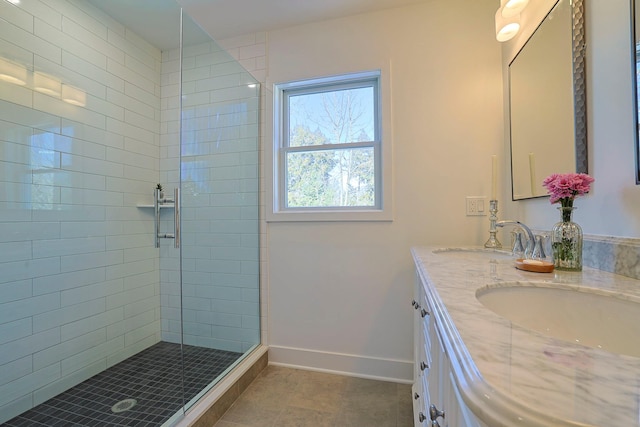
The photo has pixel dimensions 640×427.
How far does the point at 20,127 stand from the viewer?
4.91 ft

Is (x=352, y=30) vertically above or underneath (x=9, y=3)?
above

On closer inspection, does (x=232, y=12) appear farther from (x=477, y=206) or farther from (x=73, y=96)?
A: (x=477, y=206)

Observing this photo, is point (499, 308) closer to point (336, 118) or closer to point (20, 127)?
point (336, 118)

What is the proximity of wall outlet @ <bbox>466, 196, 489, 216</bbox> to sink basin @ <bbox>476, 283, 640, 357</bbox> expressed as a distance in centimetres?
A: 104

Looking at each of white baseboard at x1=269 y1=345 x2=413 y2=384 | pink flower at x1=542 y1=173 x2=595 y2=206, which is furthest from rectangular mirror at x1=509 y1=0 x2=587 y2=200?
white baseboard at x1=269 y1=345 x2=413 y2=384

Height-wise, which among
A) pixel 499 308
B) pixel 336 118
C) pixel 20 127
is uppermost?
pixel 336 118

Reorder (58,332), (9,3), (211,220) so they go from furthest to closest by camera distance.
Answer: (211,220) < (58,332) < (9,3)

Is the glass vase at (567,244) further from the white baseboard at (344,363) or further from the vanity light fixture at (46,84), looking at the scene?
the vanity light fixture at (46,84)

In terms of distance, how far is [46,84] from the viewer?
1.60 meters

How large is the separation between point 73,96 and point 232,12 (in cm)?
118

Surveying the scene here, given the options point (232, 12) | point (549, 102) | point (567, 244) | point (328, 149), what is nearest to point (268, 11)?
point (232, 12)

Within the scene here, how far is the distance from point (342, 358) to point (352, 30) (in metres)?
Result: 2.27

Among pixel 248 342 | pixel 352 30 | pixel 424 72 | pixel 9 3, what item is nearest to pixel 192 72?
pixel 9 3

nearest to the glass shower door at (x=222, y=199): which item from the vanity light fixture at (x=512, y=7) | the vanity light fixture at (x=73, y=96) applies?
the vanity light fixture at (x=73, y=96)
